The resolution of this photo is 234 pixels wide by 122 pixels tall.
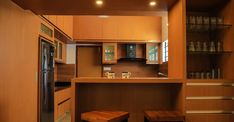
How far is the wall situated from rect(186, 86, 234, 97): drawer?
204 cm

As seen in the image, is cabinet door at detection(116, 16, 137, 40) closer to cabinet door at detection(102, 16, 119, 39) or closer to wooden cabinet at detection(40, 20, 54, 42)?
cabinet door at detection(102, 16, 119, 39)

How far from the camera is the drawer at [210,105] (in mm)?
2424

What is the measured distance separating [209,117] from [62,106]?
3.81 metres

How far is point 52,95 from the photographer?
4.43m

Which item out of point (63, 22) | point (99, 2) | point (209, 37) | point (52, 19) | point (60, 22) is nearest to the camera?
point (99, 2)

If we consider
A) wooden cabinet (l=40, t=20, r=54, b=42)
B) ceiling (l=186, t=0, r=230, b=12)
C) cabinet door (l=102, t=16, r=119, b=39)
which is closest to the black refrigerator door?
wooden cabinet (l=40, t=20, r=54, b=42)

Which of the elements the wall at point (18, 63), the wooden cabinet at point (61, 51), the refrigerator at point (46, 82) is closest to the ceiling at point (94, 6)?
the wall at point (18, 63)

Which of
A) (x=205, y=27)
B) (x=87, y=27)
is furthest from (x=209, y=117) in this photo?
(x=87, y=27)

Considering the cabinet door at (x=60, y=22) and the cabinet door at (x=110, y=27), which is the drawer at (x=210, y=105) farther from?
the cabinet door at (x=110, y=27)

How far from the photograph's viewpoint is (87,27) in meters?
6.45

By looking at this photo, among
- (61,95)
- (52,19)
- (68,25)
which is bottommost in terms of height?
(61,95)

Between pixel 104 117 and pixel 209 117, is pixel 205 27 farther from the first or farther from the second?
pixel 104 117

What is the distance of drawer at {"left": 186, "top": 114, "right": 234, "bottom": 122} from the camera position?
2.43m

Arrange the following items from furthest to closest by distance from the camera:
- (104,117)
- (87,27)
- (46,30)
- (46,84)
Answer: (87,27) → (46,30) → (46,84) → (104,117)
